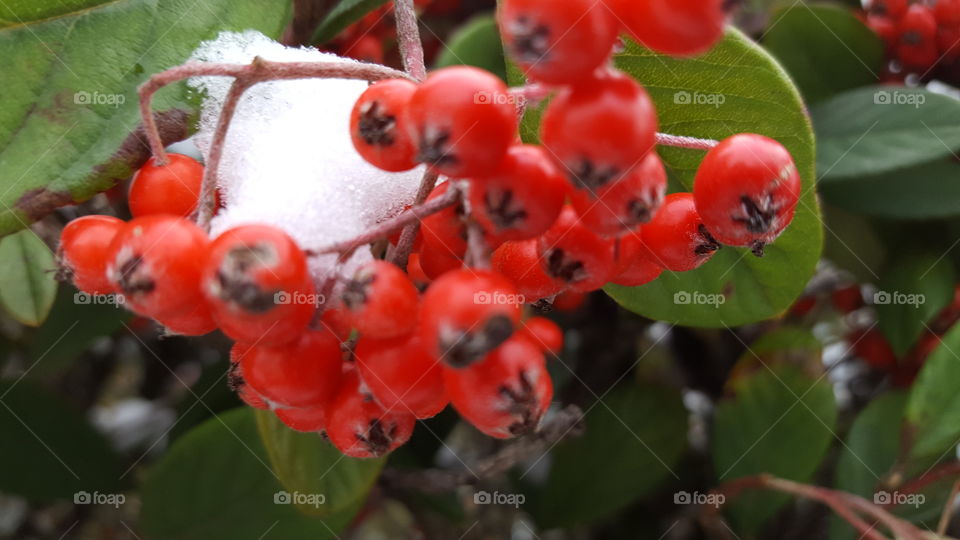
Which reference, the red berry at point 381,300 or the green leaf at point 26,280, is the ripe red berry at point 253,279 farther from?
the green leaf at point 26,280

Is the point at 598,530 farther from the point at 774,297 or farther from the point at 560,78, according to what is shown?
the point at 560,78

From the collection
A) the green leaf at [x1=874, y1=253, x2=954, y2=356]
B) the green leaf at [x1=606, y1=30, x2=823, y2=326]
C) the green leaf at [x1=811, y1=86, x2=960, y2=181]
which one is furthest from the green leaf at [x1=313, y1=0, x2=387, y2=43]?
the green leaf at [x1=874, y1=253, x2=954, y2=356]

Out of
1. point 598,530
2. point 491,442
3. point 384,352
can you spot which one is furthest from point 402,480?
point 384,352

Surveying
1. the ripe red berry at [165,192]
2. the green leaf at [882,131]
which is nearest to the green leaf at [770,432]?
the green leaf at [882,131]

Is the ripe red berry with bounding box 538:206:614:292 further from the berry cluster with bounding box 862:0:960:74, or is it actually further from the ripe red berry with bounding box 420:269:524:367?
the berry cluster with bounding box 862:0:960:74

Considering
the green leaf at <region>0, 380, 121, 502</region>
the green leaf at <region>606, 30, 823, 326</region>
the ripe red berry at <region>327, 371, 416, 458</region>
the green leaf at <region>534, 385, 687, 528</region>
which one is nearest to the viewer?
the ripe red berry at <region>327, 371, 416, 458</region>

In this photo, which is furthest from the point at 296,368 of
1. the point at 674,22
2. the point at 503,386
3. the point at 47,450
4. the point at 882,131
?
Result: the point at 47,450
